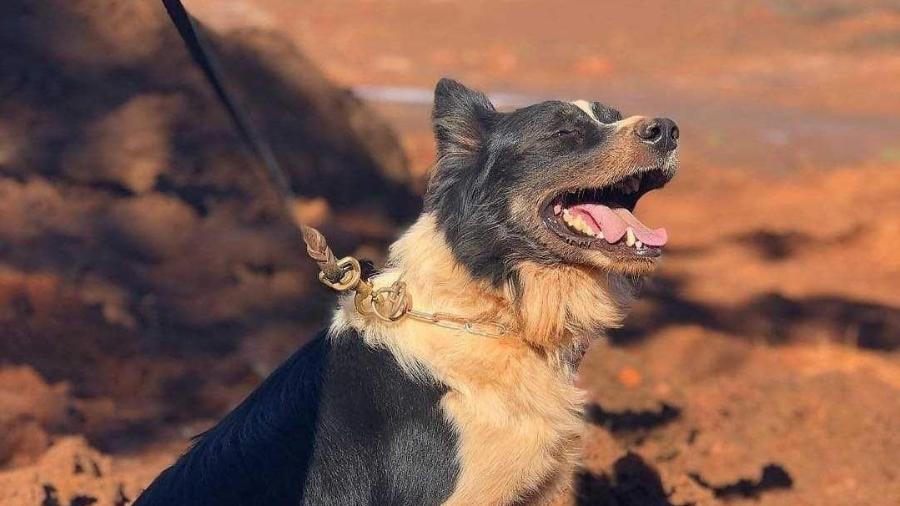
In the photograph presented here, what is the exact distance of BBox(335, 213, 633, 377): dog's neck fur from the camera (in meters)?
4.50

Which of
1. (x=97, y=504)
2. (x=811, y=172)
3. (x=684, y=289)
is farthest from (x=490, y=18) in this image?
(x=97, y=504)

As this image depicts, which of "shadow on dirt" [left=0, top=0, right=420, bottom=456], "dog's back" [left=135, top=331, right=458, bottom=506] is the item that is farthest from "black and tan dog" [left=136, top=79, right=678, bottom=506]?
"shadow on dirt" [left=0, top=0, right=420, bottom=456]

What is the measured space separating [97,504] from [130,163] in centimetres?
543

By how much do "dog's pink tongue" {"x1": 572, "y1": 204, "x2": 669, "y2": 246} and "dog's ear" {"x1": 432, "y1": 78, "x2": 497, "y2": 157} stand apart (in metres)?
0.54

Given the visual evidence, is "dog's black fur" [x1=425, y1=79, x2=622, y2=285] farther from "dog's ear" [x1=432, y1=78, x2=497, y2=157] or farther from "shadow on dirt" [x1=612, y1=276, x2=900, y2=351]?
"shadow on dirt" [x1=612, y1=276, x2=900, y2=351]

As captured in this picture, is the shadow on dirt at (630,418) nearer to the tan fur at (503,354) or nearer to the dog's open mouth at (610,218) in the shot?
the tan fur at (503,354)

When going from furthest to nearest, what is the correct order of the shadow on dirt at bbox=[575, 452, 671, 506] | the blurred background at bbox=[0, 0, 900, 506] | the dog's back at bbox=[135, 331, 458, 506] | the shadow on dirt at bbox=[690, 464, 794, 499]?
the blurred background at bbox=[0, 0, 900, 506] < the shadow on dirt at bbox=[690, 464, 794, 499] < the shadow on dirt at bbox=[575, 452, 671, 506] < the dog's back at bbox=[135, 331, 458, 506]

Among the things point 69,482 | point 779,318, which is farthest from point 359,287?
point 779,318

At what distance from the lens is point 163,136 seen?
37.2 feet

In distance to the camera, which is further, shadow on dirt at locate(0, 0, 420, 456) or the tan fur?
shadow on dirt at locate(0, 0, 420, 456)

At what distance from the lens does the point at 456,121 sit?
4895 millimetres

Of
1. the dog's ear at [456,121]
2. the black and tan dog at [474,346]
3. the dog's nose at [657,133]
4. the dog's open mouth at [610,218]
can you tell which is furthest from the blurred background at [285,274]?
the dog's nose at [657,133]

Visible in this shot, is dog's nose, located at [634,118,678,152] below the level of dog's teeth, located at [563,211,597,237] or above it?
above

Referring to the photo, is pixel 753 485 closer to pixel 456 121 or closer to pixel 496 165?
pixel 496 165
